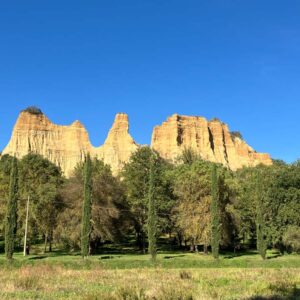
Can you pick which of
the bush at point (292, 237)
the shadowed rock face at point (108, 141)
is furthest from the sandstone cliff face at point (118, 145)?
the bush at point (292, 237)

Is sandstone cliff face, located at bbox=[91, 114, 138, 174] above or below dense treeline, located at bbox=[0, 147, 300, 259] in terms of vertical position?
above

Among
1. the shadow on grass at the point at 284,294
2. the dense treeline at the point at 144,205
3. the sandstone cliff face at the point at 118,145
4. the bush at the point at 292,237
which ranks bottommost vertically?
the shadow on grass at the point at 284,294

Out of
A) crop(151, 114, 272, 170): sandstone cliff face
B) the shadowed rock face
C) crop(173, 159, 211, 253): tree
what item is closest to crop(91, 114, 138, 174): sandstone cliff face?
the shadowed rock face

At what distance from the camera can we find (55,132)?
138250 millimetres

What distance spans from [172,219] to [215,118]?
409ft

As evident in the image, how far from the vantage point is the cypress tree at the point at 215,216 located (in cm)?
4264

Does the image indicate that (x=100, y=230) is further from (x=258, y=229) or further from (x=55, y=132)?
(x=55, y=132)

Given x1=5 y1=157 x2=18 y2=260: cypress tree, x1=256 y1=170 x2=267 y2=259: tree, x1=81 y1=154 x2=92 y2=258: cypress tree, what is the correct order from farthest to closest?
x1=256 y1=170 x2=267 y2=259: tree < x1=81 y1=154 x2=92 y2=258: cypress tree < x1=5 y1=157 x2=18 y2=260: cypress tree

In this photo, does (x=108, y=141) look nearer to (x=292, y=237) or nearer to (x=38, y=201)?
(x=38, y=201)

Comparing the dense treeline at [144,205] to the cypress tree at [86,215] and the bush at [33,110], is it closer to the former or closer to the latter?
the cypress tree at [86,215]

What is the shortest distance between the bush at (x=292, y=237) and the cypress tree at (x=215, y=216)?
731cm

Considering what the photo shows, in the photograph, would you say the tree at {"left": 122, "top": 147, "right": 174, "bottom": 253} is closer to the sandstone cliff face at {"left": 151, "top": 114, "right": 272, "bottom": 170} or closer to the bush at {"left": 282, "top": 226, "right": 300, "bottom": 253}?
the bush at {"left": 282, "top": 226, "right": 300, "bottom": 253}

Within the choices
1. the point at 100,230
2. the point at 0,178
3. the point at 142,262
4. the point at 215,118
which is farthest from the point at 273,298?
the point at 215,118

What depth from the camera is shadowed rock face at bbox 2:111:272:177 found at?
132750mm
